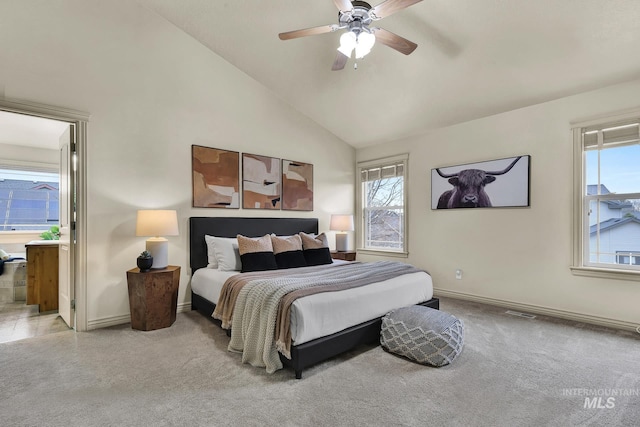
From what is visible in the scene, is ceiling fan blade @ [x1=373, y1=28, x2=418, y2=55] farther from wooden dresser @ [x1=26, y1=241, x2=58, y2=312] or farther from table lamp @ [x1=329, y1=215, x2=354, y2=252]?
wooden dresser @ [x1=26, y1=241, x2=58, y2=312]

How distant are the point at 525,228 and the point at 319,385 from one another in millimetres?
3229

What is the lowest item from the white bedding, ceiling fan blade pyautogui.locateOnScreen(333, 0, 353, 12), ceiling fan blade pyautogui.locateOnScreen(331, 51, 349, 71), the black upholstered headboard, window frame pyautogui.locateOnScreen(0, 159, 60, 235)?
the white bedding

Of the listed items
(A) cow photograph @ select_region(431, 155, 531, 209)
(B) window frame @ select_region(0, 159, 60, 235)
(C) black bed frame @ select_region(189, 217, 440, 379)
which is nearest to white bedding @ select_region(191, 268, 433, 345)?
(C) black bed frame @ select_region(189, 217, 440, 379)

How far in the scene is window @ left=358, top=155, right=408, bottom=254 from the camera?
5367 mm

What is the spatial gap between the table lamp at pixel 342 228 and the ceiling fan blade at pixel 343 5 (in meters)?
3.32

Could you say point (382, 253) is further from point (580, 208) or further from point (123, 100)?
point (123, 100)

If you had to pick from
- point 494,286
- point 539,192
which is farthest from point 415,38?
point 494,286

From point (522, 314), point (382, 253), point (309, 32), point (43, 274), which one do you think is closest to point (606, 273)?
point (522, 314)

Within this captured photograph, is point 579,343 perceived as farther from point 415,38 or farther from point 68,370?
point 68,370

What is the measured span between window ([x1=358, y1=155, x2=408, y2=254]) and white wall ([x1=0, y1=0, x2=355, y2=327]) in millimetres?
2407

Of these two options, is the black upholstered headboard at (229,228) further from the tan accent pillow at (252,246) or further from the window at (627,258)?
the window at (627,258)

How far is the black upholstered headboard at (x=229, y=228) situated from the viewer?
400 cm

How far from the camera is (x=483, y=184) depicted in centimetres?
430

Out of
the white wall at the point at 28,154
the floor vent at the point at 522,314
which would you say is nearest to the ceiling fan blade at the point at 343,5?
the floor vent at the point at 522,314
